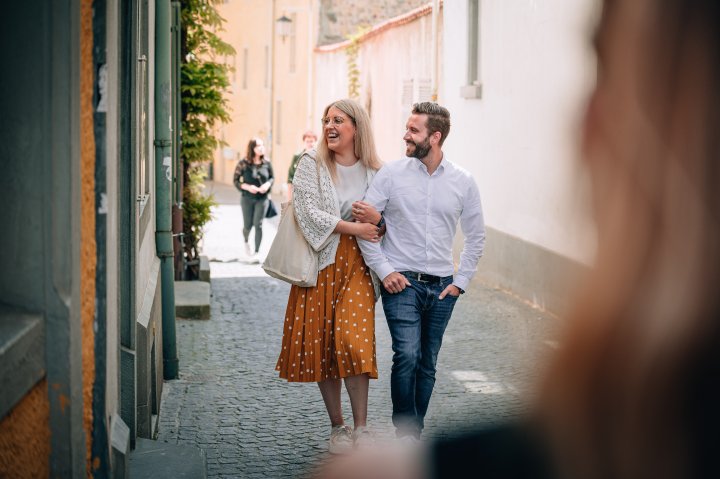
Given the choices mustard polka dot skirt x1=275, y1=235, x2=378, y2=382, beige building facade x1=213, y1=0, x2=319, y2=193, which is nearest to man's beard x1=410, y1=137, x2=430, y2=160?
mustard polka dot skirt x1=275, y1=235, x2=378, y2=382

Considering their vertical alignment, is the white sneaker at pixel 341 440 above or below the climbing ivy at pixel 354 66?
below

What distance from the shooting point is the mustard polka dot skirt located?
19.6 feet

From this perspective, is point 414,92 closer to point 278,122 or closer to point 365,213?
point 365,213

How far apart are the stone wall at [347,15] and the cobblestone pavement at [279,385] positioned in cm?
2140

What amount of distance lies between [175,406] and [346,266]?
6.19 feet

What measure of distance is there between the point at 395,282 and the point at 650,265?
4.67m

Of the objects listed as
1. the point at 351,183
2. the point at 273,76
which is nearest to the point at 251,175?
the point at 351,183

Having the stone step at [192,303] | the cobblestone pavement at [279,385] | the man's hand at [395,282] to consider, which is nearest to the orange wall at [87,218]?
the cobblestone pavement at [279,385]

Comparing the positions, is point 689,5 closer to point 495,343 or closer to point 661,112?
point 661,112

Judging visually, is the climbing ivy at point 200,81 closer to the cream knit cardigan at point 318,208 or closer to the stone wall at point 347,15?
the cream knit cardigan at point 318,208

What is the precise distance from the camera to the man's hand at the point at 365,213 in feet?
19.3

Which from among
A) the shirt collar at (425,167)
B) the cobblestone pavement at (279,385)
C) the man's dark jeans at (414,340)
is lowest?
the cobblestone pavement at (279,385)

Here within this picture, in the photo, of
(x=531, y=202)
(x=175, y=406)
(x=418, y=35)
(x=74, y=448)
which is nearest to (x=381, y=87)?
(x=418, y=35)

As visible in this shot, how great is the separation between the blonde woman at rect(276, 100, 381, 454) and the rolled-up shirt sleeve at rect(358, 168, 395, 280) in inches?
2.3
